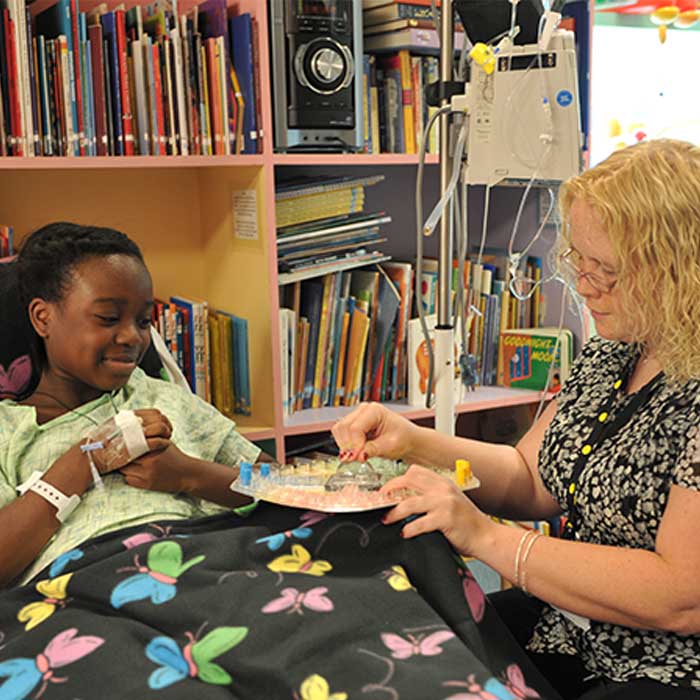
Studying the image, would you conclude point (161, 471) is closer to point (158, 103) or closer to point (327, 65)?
point (158, 103)

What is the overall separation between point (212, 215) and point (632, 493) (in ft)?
4.90

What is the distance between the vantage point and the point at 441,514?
1340mm

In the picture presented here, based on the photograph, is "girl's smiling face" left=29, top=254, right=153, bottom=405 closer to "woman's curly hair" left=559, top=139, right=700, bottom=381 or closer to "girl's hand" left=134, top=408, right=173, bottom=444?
"girl's hand" left=134, top=408, right=173, bottom=444

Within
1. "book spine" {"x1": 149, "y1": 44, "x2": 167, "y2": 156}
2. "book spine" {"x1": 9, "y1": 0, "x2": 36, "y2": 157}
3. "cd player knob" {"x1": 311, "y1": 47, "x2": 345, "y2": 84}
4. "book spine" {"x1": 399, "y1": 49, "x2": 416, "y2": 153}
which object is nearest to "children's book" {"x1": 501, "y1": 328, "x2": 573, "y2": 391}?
"book spine" {"x1": 399, "y1": 49, "x2": 416, "y2": 153}

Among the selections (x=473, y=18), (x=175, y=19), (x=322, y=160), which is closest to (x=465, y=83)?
(x=473, y=18)

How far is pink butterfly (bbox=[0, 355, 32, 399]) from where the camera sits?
1.67m

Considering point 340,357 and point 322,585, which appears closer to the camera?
point 322,585

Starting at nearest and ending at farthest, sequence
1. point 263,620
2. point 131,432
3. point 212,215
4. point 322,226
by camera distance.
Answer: point 263,620, point 131,432, point 322,226, point 212,215

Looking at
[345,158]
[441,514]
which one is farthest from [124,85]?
[441,514]

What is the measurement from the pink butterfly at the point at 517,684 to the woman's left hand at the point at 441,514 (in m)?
0.17

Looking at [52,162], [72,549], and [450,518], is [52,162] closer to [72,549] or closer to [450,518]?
[72,549]

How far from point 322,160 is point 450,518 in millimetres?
1173

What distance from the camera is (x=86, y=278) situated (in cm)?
161

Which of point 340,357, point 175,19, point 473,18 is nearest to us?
point 473,18
